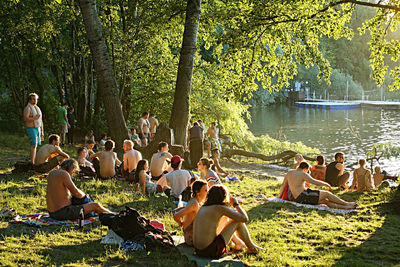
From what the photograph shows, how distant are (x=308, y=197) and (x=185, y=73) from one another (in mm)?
6380

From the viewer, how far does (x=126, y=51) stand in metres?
16.2

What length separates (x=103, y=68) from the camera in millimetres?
12641

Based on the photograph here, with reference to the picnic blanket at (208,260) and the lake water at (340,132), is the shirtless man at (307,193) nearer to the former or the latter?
the picnic blanket at (208,260)

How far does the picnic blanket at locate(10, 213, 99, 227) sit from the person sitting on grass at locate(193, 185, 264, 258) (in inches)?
84.5

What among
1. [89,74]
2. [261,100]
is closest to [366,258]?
[89,74]

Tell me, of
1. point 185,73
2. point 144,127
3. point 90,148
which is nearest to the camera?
point 90,148

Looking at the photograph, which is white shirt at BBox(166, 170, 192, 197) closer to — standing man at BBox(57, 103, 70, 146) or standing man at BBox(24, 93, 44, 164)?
standing man at BBox(24, 93, 44, 164)

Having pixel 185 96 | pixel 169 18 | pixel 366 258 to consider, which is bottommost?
pixel 366 258

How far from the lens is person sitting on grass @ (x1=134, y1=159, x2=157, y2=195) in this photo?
9430 mm

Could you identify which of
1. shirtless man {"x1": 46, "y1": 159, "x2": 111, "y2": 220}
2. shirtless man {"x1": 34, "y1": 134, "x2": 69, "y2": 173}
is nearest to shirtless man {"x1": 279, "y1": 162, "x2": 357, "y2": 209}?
shirtless man {"x1": 46, "y1": 159, "x2": 111, "y2": 220}

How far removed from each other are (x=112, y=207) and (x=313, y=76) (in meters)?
77.7

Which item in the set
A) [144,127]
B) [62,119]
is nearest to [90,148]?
[62,119]

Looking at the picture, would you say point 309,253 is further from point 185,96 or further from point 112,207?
point 185,96

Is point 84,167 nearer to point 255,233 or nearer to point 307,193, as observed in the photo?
point 307,193
